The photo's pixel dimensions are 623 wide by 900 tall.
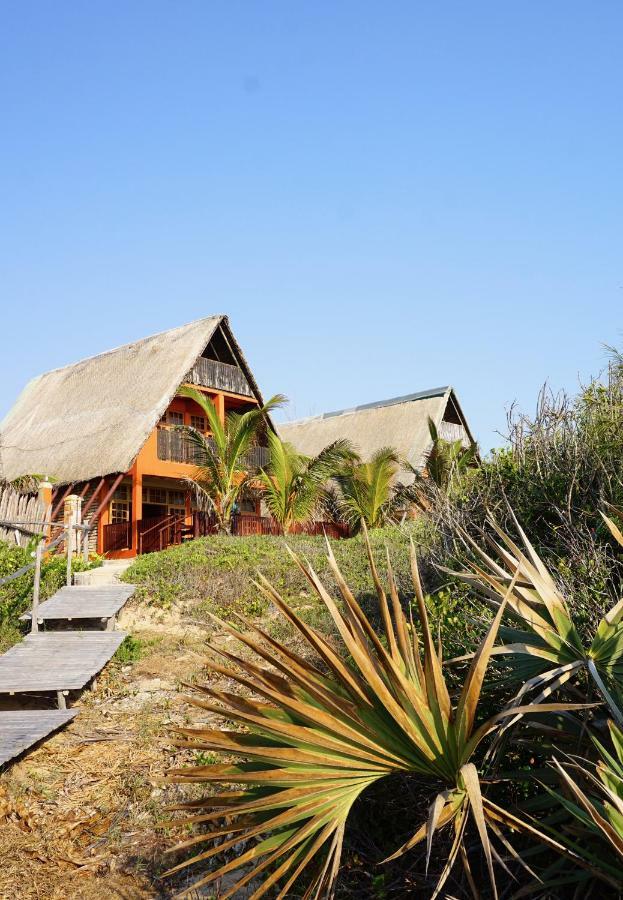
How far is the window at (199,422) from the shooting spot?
24.5m

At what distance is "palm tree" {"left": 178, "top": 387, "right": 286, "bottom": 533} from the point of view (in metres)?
18.8

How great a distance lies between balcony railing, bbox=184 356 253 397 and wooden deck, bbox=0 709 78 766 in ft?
48.1

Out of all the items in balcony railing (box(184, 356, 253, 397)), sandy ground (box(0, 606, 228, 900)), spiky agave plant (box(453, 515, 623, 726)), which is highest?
balcony railing (box(184, 356, 253, 397))

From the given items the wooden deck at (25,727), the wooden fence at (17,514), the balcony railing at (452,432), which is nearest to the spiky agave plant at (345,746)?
the wooden deck at (25,727)

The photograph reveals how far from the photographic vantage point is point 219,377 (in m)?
22.7

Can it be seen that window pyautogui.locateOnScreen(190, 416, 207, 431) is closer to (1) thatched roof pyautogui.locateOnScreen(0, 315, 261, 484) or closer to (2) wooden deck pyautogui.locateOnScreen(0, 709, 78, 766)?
(1) thatched roof pyautogui.locateOnScreen(0, 315, 261, 484)

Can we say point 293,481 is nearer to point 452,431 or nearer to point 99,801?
point 452,431

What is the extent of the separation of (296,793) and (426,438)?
78.1 ft

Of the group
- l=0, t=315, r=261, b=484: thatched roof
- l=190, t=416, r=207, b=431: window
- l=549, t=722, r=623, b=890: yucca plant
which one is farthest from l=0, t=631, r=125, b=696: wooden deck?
l=190, t=416, r=207, b=431: window

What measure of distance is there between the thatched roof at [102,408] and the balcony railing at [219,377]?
259mm

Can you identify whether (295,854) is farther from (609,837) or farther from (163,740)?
(163,740)

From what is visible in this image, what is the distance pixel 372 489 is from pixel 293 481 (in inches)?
85.9

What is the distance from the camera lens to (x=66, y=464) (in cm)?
2072

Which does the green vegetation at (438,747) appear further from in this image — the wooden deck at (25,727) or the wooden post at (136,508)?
the wooden post at (136,508)
